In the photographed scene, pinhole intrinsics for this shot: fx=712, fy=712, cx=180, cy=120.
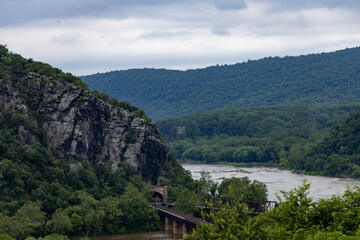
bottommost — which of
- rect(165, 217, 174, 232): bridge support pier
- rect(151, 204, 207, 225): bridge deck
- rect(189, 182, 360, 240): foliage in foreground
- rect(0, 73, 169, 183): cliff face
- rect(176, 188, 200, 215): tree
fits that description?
rect(165, 217, 174, 232): bridge support pier

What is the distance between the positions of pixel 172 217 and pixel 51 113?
42363mm

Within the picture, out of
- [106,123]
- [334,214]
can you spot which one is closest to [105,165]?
[106,123]

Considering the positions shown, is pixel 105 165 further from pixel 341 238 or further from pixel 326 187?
pixel 341 238

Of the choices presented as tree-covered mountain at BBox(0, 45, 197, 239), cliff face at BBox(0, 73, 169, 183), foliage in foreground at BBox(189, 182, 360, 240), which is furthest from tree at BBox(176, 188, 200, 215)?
foliage in foreground at BBox(189, 182, 360, 240)

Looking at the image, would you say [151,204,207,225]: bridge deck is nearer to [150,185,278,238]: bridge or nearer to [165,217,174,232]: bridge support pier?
[150,185,278,238]: bridge

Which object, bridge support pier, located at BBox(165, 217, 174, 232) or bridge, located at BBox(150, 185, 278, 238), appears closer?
bridge, located at BBox(150, 185, 278, 238)

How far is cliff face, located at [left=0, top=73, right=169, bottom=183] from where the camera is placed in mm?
158875

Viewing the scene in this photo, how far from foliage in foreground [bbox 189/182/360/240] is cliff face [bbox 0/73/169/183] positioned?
90970mm

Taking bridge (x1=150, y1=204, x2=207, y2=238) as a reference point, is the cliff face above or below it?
above

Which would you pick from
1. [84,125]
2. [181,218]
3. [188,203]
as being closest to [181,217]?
[181,218]

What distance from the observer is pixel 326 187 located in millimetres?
180375

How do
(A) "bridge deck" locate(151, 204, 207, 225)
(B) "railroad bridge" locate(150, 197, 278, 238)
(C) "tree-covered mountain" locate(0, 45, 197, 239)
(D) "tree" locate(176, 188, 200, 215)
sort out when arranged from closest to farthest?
(A) "bridge deck" locate(151, 204, 207, 225), (B) "railroad bridge" locate(150, 197, 278, 238), (C) "tree-covered mountain" locate(0, 45, 197, 239), (D) "tree" locate(176, 188, 200, 215)

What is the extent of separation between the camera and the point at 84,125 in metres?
163

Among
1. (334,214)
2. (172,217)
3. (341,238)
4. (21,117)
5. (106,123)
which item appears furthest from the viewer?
(106,123)
